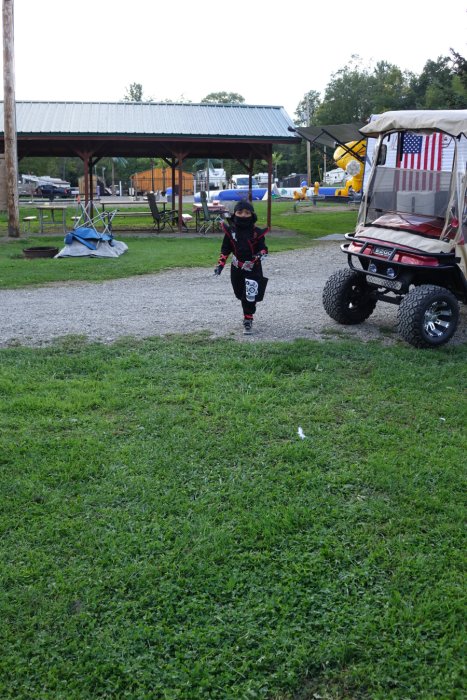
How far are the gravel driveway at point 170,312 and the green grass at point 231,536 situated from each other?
1.95 m

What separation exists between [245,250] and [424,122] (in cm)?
230

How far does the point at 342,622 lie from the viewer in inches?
131

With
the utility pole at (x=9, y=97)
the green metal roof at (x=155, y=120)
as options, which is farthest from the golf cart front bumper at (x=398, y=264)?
the green metal roof at (x=155, y=120)

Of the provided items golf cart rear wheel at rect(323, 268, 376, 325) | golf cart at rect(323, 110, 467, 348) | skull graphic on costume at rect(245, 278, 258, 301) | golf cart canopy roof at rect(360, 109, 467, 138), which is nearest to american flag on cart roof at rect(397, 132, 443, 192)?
golf cart at rect(323, 110, 467, 348)

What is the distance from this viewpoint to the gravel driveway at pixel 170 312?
28.2ft

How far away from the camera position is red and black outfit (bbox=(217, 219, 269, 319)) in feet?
27.1

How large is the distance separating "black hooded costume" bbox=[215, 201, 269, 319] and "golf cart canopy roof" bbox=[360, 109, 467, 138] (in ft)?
5.65

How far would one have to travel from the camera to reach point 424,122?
25.7ft

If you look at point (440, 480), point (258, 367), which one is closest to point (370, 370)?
point (258, 367)

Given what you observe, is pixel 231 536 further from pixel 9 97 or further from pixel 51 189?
pixel 51 189

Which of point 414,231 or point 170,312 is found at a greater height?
point 414,231

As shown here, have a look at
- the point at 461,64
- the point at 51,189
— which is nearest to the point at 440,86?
the point at 461,64

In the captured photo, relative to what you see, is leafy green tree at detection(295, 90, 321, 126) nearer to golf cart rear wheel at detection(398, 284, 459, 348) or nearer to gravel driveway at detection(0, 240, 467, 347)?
gravel driveway at detection(0, 240, 467, 347)

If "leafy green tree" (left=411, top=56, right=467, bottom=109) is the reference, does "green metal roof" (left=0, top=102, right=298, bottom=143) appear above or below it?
below
